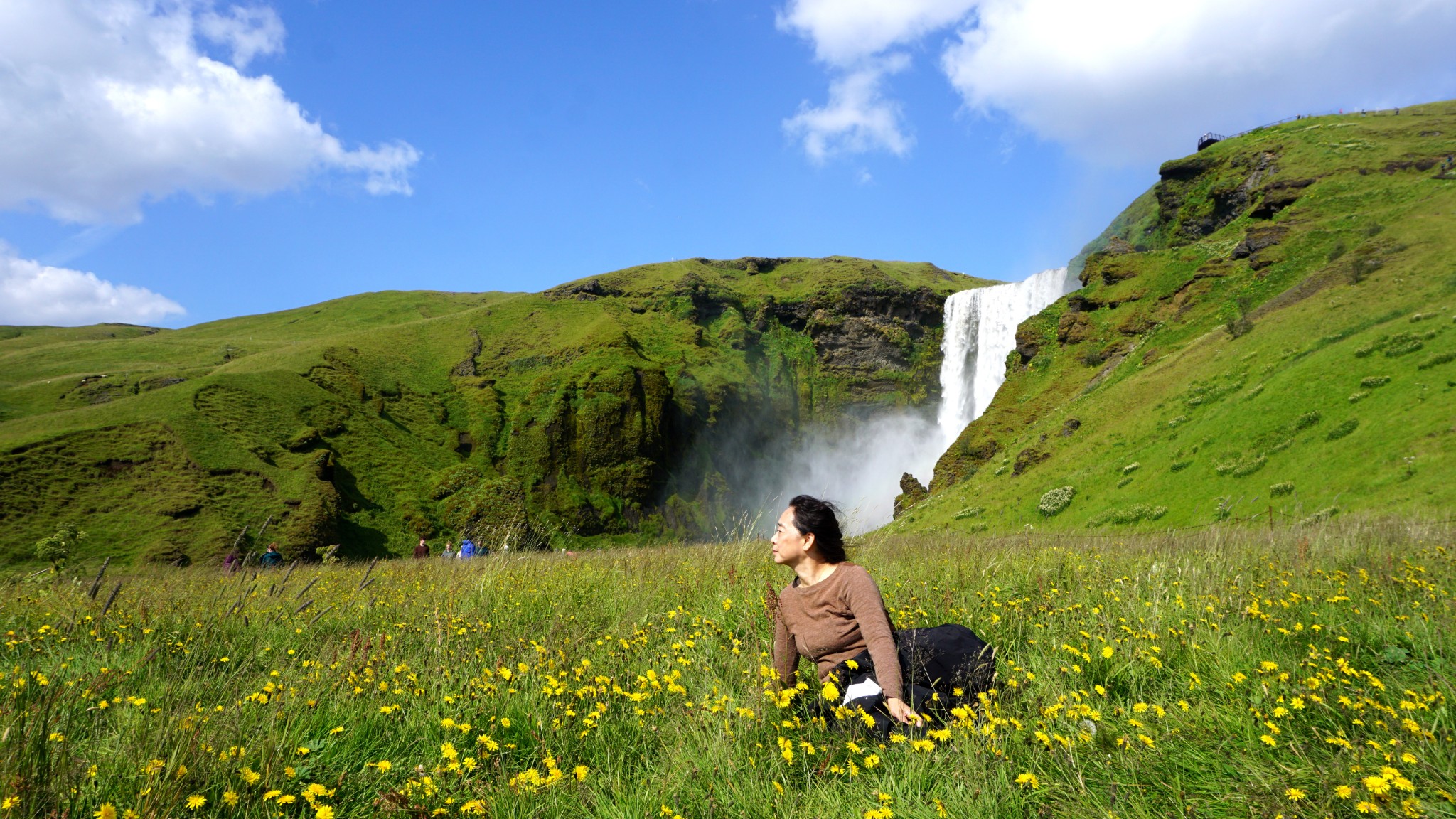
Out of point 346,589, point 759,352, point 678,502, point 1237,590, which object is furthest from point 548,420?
point 1237,590

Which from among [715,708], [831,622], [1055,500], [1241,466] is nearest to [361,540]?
[1055,500]

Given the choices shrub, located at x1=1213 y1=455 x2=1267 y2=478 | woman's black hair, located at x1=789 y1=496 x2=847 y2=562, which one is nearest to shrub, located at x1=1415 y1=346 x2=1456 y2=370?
shrub, located at x1=1213 y1=455 x2=1267 y2=478

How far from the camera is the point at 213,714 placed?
286 centimetres

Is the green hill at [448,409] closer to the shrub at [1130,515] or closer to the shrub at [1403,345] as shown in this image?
the shrub at [1130,515]

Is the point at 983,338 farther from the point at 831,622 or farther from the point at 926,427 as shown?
the point at 831,622

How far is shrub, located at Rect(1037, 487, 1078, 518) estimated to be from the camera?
2439 cm

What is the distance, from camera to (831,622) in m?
3.87

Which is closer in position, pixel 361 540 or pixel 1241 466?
pixel 1241 466

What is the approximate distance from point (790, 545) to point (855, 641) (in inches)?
25.7

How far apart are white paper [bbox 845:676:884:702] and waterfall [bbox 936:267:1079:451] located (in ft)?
184

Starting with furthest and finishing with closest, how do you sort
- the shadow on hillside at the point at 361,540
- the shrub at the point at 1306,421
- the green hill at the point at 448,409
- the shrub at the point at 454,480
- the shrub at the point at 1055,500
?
the shrub at the point at 454,480 < the shadow on hillside at the point at 361,540 < the green hill at the point at 448,409 < the shrub at the point at 1055,500 < the shrub at the point at 1306,421

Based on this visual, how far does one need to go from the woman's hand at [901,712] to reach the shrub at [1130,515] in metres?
20.0

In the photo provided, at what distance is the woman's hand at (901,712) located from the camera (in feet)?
10.2

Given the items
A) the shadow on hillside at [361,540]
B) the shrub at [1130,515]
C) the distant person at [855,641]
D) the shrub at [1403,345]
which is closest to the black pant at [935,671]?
the distant person at [855,641]
